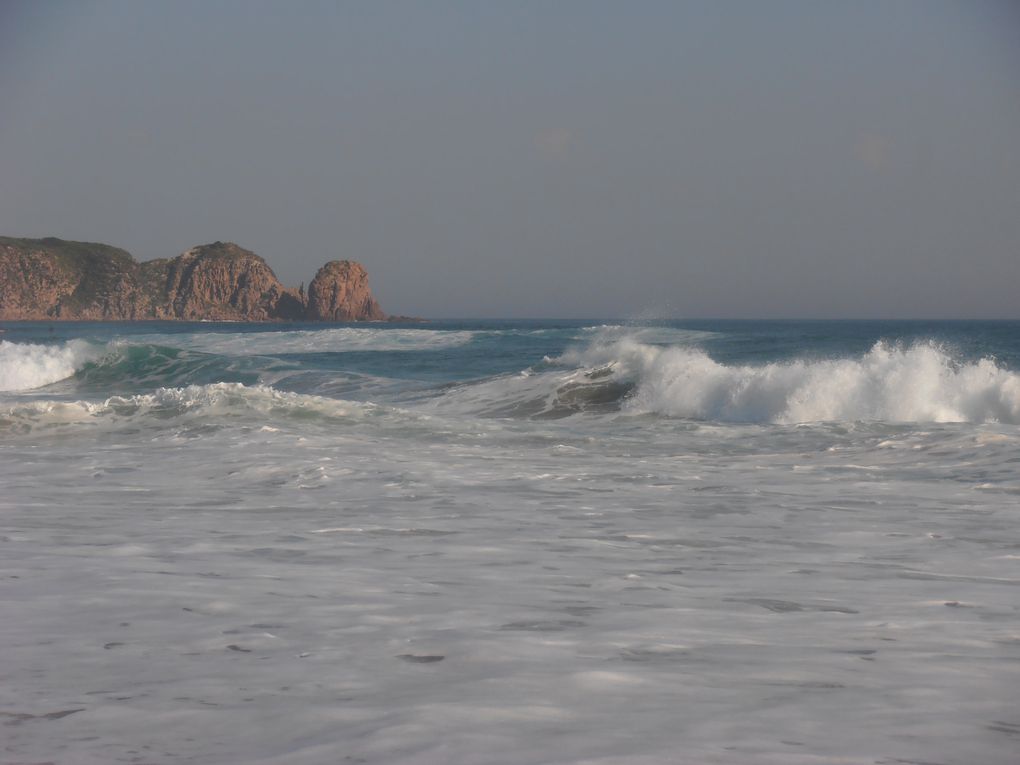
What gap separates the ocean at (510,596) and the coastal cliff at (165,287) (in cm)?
12415

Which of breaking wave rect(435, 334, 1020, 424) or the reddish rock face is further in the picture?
the reddish rock face

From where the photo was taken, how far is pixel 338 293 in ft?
439

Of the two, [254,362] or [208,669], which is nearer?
[208,669]

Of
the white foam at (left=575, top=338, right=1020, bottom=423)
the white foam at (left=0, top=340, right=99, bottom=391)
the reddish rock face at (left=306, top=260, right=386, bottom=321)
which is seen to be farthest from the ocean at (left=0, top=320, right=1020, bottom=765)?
the reddish rock face at (left=306, top=260, right=386, bottom=321)

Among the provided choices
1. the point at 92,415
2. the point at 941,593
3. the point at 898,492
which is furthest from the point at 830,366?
the point at 941,593

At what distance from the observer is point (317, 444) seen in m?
10.9

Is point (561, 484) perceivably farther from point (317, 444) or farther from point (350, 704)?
point (350, 704)

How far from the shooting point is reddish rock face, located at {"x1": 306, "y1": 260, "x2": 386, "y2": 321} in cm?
13350

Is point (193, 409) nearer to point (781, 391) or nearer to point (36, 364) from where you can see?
point (781, 391)

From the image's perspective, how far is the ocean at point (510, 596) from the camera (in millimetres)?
2660

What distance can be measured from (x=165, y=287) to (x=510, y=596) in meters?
152

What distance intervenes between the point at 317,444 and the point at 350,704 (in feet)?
26.7

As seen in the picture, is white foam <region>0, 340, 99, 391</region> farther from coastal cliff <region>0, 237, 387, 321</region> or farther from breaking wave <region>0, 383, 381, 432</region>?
coastal cliff <region>0, 237, 387, 321</region>

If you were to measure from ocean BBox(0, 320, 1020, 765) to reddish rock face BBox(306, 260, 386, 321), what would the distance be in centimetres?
12278
